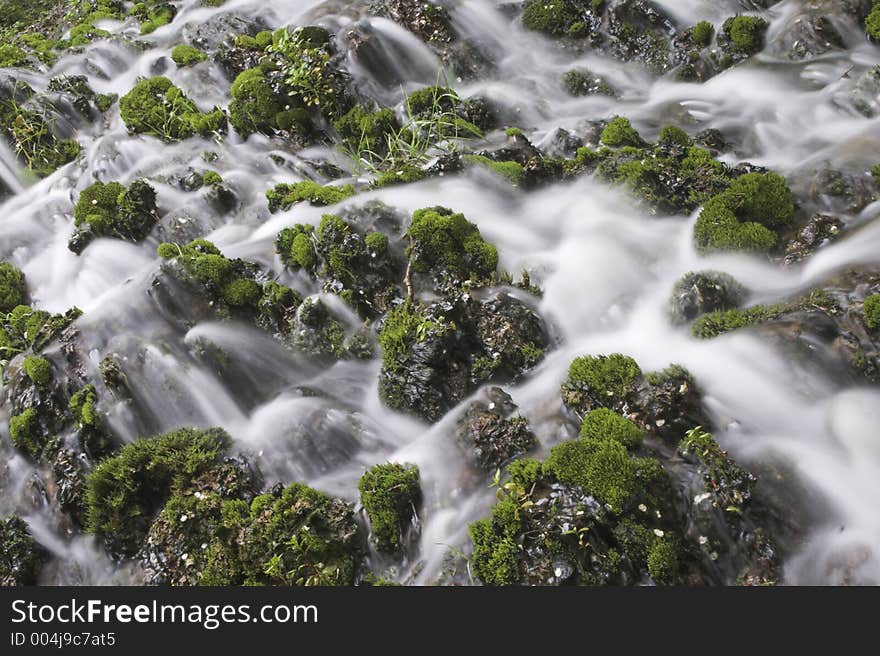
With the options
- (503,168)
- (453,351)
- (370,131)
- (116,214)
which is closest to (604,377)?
(453,351)

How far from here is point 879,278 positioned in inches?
233

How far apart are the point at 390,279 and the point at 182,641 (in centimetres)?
399

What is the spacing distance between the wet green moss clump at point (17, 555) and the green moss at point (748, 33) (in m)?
11.0

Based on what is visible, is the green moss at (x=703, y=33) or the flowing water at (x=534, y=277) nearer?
the flowing water at (x=534, y=277)

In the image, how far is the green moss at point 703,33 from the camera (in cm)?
1012

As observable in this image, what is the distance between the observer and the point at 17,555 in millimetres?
5715

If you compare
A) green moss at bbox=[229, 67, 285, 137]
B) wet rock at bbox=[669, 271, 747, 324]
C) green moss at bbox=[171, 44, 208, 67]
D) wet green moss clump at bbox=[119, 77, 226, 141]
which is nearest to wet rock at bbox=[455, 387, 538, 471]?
wet rock at bbox=[669, 271, 747, 324]

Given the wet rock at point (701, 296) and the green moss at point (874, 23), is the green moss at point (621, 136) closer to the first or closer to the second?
the wet rock at point (701, 296)

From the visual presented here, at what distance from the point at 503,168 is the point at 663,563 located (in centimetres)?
518

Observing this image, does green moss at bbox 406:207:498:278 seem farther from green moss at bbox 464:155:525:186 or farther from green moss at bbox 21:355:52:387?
green moss at bbox 21:355:52:387

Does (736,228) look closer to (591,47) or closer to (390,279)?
(390,279)

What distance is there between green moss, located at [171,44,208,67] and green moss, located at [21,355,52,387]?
718cm

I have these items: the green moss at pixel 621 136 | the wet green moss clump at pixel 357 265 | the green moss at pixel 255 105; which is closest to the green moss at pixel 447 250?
the wet green moss clump at pixel 357 265

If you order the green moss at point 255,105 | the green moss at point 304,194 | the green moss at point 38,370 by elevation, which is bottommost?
the green moss at point 304,194
